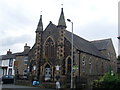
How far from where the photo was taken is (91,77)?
31.1 meters

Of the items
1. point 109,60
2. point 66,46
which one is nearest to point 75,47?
point 66,46

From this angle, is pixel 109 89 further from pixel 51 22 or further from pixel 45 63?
pixel 51 22

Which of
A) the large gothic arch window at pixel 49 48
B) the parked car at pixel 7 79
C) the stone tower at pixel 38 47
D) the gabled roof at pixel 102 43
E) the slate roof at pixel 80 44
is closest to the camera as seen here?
the parked car at pixel 7 79

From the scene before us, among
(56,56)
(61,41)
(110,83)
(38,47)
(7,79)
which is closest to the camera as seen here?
(110,83)

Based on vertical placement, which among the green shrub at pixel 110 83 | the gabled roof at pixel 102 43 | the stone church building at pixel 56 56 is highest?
the gabled roof at pixel 102 43

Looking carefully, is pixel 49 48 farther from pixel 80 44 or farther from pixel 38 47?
pixel 80 44

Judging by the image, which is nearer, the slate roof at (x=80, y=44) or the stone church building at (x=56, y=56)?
the stone church building at (x=56, y=56)

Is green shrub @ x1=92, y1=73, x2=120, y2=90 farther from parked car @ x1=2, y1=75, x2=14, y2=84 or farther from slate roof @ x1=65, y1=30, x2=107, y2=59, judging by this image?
parked car @ x1=2, y1=75, x2=14, y2=84

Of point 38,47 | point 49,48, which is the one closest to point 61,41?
point 49,48

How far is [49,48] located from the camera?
39.7 m

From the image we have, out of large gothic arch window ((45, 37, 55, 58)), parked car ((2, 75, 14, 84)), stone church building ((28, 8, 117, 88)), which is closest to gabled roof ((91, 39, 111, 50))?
stone church building ((28, 8, 117, 88))

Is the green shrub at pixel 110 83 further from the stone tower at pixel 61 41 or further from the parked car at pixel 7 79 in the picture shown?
the parked car at pixel 7 79

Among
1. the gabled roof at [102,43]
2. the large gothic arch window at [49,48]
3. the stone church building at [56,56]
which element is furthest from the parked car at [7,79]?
the gabled roof at [102,43]

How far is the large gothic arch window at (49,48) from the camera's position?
38906 millimetres
